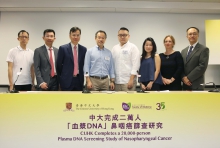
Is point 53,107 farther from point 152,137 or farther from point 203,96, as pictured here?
point 203,96

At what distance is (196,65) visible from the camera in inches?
116

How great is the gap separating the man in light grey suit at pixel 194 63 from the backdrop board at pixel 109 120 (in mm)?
1118

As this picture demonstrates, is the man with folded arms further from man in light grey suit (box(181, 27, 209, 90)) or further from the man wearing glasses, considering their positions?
man in light grey suit (box(181, 27, 209, 90))

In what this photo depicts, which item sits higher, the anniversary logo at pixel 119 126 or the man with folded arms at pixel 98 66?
the man with folded arms at pixel 98 66

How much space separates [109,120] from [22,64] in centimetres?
202

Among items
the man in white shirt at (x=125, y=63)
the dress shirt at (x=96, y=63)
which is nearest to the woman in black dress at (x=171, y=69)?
the man in white shirt at (x=125, y=63)

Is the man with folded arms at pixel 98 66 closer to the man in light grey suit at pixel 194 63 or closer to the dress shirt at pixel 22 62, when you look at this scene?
the dress shirt at pixel 22 62

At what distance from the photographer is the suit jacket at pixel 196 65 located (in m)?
2.87

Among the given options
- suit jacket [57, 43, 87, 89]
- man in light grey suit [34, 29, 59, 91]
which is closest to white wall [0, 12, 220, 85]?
man in light grey suit [34, 29, 59, 91]

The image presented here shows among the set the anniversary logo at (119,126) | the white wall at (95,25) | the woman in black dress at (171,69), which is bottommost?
the anniversary logo at (119,126)

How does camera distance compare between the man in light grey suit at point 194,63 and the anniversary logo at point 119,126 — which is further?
the man in light grey suit at point 194,63

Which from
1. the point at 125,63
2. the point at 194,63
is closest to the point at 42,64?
the point at 125,63

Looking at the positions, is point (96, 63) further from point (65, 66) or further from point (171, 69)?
point (171, 69)

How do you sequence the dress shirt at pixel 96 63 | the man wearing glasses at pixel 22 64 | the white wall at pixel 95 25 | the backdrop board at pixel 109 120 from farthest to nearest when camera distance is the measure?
the white wall at pixel 95 25 < the man wearing glasses at pixel 22 64 < the dress shirt at pixel 96 63 < the backdrop board at pixel 109 120
